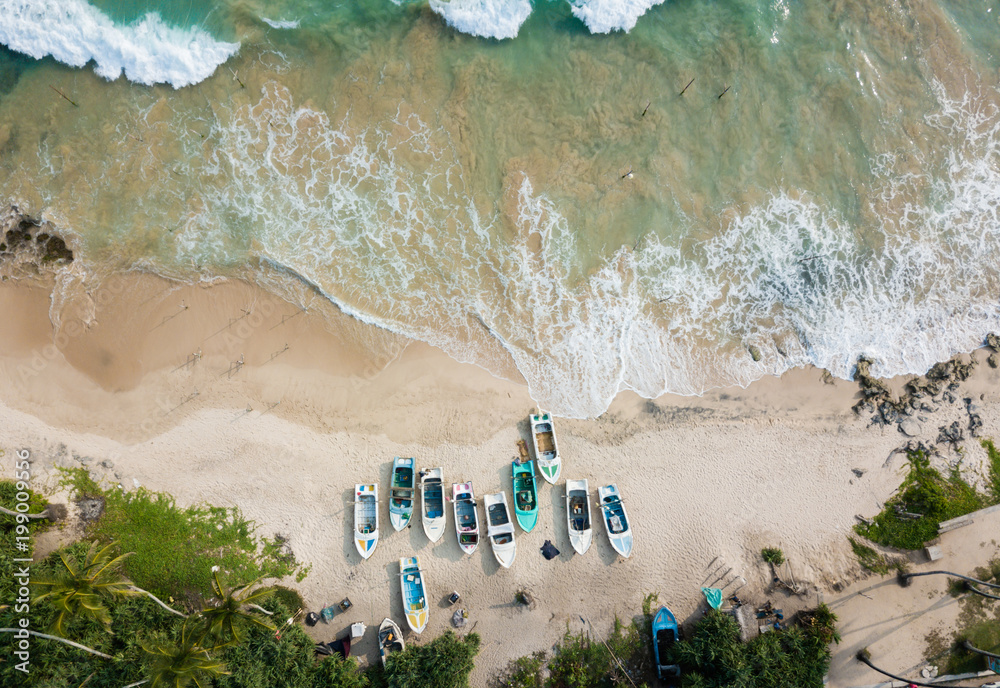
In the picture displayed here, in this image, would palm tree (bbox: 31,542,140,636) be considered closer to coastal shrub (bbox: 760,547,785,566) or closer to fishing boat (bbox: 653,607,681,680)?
fishing boat (bbox: 653,607,681,680)

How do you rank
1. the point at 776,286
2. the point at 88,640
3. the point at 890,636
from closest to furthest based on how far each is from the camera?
the point at 88,640 < the point at 890,636 < the point at 776,286

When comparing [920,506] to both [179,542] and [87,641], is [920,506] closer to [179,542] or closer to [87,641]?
[179,542]

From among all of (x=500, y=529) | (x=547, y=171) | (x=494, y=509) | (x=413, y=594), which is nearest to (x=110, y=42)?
(x=547, y=171)

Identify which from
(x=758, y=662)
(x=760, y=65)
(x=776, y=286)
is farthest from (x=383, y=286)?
(x=758, y=662)

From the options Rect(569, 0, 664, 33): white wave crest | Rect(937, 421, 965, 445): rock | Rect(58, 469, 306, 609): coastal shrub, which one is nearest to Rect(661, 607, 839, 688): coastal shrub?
Rect(937, 421, 965, 445): rock

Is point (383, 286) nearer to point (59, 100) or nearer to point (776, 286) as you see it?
point (59, 100)

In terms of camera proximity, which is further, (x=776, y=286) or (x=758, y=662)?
(x=776, y=286)
